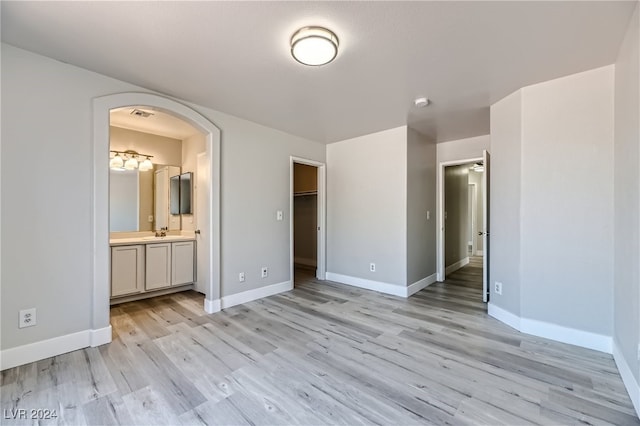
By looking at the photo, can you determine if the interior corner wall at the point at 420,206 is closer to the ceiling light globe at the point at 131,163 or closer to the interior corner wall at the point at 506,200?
the interior corner wall at the point at 506,200

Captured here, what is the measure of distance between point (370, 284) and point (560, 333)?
7.46 ft

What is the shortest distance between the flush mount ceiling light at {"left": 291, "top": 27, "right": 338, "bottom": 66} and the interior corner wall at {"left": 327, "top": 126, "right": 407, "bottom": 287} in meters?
2.27

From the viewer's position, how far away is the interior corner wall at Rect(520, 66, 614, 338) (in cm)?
236

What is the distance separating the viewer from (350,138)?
459 cm

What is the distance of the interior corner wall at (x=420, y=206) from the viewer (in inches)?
159

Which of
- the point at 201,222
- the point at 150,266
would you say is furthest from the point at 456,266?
the point at 150,266

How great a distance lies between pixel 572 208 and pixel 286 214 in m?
3.27

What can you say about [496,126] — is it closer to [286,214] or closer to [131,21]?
[286,214]

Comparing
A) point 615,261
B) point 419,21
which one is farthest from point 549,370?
point 419,21

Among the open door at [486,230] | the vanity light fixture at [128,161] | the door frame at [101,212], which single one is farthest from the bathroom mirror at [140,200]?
the open door at [486,230]

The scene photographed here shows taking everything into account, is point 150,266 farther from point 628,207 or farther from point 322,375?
point 628,207

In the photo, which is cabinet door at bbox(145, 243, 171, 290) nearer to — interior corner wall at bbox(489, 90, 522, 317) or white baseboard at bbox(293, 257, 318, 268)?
white baseboard at bbox(293, 257, 318, 268)

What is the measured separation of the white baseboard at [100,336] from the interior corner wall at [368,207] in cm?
317

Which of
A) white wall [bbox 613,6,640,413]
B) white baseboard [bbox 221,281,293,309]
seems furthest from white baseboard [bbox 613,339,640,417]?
white baseboard [bbox 221,281,293,309]
